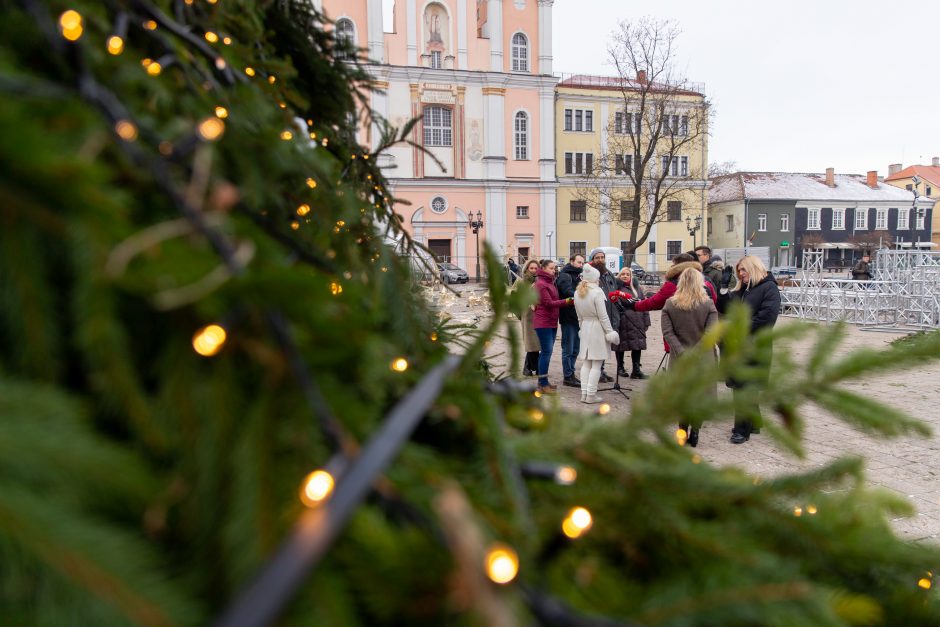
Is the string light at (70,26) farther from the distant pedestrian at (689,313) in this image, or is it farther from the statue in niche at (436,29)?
the statue in niche at (436,29)

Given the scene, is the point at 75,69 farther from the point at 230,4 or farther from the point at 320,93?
the point at 320,93

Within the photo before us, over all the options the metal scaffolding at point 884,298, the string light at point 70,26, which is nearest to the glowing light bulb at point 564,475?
the string light at point 70,26

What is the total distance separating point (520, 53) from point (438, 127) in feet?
19.9

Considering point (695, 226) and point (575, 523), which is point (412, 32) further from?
point (575, 523)

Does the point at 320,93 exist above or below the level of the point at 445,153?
below

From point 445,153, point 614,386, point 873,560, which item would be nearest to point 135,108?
point 873,560

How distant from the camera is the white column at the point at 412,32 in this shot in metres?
28.0

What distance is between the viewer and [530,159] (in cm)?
3050

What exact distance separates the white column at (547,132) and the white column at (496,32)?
2671 mm

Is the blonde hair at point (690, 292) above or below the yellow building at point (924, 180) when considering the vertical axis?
below

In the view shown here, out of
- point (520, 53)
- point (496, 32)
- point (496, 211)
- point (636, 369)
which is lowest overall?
point (636, 369)

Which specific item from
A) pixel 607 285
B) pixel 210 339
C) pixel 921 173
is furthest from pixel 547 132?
pixel 921 173

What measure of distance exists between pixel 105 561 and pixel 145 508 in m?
0.08

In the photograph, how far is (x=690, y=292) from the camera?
5.00m
